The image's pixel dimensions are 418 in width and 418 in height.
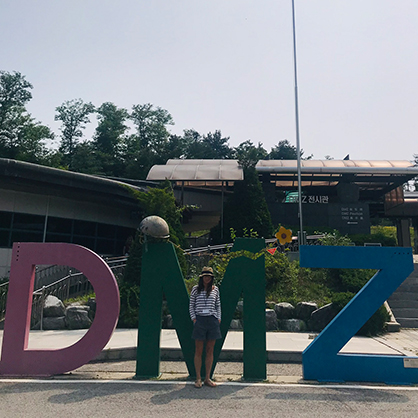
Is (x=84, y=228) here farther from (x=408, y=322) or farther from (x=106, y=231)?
(x=408, y=322)

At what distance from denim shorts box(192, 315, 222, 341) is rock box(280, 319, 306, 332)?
16.9ft

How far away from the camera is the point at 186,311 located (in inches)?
226

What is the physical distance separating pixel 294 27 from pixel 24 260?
1862cm

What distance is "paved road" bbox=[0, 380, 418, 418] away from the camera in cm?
409

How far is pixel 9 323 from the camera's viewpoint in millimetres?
5723

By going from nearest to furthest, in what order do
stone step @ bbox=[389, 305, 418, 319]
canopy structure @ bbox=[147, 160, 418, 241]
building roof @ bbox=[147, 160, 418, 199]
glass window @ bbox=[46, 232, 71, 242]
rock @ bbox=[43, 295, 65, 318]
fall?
rock @ bbox=[43, 295, 65, 318] → stone step @ bbox=[389, 305, 418, 319] → glass window @ bbox=[46, 232, 71, 242] → building roof @ bbox=[147, 160, 418, 199] → canopy structure @ bbox=[147, 160, 418, 241]

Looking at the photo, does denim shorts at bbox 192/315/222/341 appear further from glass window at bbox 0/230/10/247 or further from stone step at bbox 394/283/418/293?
glass window at bbox 0/230/10/247

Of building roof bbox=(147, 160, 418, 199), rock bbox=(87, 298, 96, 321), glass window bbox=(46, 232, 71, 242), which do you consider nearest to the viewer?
rock bbox=(87, 298, 96, 321)

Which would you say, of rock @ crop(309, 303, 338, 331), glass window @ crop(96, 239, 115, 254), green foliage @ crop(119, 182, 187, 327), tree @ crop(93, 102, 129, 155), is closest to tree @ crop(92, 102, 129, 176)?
tree @ crop(93, 102, 129, 155)

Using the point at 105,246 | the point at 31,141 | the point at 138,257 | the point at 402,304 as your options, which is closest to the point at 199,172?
the point at 105,246

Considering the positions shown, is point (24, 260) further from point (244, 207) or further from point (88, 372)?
point (244, 207)

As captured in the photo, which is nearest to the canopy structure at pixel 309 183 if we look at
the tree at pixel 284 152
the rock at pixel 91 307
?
the rock at pixel 91 307

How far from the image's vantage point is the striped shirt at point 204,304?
5.25 meters

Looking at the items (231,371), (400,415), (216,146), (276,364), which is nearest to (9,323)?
(231,371)
